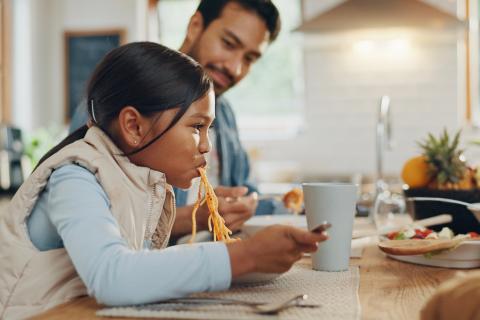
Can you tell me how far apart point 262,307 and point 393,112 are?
14.5 ft

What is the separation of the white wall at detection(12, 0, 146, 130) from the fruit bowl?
4.58 metres

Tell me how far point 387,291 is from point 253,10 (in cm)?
134

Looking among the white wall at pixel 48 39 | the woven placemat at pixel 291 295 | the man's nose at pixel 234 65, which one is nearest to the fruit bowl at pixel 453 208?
the woven placemat at pixel 291 295

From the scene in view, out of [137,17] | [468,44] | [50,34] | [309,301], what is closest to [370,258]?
[309,301]

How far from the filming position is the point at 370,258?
4.17 ft

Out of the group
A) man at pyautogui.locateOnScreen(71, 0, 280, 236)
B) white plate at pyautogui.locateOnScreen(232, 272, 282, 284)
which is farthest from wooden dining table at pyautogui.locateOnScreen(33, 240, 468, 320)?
man at pyautogui.locateOnScreen(71, 0, 280, 236)

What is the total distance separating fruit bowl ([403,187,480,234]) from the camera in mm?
1392

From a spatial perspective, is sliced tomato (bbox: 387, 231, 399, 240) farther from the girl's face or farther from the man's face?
the man's face

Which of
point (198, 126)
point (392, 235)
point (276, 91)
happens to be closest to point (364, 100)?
point (276, 91)

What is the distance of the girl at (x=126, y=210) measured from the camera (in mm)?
788

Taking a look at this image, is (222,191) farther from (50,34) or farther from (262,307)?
(50,34)

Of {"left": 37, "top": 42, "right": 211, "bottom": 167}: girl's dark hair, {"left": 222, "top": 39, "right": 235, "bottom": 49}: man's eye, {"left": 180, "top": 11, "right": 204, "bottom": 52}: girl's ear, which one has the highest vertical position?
{"left": 180, "top": 11, "right": 204, "bottom": 52}: girl's ear

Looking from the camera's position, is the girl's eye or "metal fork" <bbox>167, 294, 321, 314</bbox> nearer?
"metal fork" <bbox>167, 294, 321, 314</bbox>

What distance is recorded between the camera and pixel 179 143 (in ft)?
3.45
